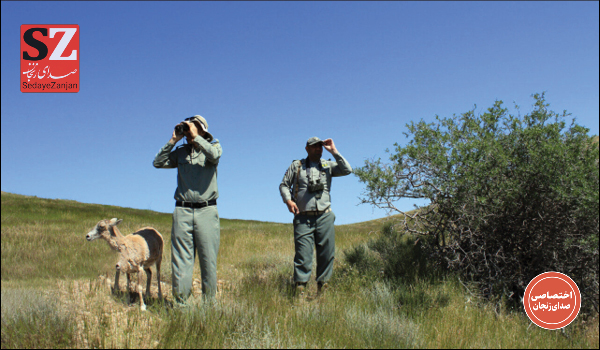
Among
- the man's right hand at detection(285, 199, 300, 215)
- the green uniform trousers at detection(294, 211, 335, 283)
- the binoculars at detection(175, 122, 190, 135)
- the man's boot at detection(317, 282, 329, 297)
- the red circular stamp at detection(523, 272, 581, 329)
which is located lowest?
the red circular stamp at detection(523, 272, 581, 329)

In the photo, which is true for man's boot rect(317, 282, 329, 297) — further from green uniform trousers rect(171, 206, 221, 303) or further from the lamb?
the lamb

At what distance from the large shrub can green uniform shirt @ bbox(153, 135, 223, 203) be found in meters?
3.01

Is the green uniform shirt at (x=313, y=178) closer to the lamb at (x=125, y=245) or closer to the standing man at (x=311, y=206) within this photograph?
the standing man at (x=311, y=206)

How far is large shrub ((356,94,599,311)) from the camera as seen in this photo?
263 inches

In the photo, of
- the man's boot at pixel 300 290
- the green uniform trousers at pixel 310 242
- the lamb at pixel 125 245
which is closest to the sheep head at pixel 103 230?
the lamb at pixel 125 245

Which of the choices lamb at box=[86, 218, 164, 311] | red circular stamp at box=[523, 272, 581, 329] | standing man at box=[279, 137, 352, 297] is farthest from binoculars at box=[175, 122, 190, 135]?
red circular stamp at box=[523, 272, 581, 329]

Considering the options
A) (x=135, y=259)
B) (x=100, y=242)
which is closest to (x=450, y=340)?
(x=135, y=259)

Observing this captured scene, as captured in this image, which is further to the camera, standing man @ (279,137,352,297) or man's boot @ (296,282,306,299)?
standing man @ (279,137,352,297)

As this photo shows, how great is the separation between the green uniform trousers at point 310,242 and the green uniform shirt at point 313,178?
202mm

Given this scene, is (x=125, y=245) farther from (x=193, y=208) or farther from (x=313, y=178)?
(x=313, y=178)

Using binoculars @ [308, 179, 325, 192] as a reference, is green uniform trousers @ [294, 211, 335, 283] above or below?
below

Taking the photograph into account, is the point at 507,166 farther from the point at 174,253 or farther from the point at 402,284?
the point at 174,253

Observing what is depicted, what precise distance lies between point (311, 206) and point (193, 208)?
6.28 feet

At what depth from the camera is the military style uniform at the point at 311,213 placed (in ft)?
21.0
